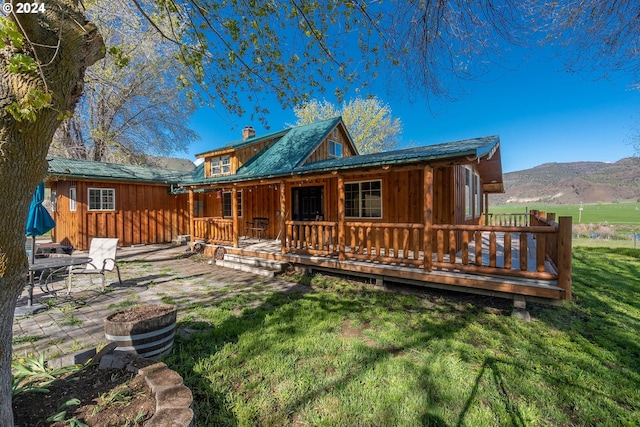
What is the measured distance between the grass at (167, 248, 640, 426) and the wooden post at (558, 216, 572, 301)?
71 centimetres

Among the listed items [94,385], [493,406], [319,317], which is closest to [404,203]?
[319,317]

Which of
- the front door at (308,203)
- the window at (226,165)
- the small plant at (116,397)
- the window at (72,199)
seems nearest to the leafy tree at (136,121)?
the window at (72,199)

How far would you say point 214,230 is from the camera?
10109mm

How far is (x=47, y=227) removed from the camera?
17.6 ft

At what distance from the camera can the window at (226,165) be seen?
41.7 ft

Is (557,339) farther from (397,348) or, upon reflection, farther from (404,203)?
(404,203)

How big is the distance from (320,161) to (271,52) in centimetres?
564

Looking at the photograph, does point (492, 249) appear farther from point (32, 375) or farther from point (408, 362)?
point (32, 375)

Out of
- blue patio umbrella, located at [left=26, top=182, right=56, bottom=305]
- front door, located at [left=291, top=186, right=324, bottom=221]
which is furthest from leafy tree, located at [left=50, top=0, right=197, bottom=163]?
blue patio umbrella, located at [left=26, top=182, right=56, bottom=305]

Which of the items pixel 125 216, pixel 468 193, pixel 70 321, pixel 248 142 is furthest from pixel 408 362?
pixel 125 216

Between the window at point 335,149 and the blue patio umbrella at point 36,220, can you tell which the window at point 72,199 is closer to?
the blue patio umbrella at point 36,220

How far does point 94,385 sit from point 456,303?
5457 millimetres

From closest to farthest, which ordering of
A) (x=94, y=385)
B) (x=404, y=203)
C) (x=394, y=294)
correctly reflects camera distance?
1. (x=94, y=385)
2. (x=394, y=294)
3. (x=404, y=203)

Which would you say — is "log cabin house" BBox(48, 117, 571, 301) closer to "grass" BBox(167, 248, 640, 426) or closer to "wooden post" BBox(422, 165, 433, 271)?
"wooden post" BBox(422, 165, 433, 271)
